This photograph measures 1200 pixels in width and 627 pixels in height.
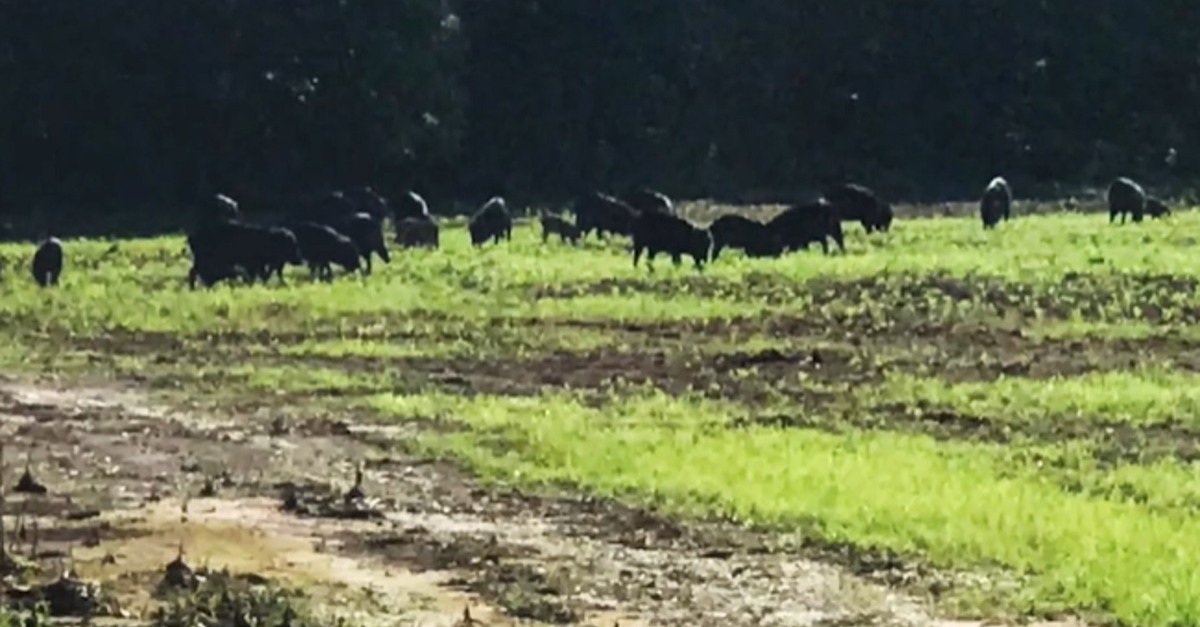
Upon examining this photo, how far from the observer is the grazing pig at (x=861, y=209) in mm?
43844

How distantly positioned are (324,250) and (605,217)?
27.8 ft

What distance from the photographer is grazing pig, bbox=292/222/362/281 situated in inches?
1394

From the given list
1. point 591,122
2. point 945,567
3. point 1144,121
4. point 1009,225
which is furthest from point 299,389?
point 1144,121

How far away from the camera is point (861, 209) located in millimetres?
44125

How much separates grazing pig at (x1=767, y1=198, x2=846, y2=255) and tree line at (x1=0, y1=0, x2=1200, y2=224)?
19.6 metres

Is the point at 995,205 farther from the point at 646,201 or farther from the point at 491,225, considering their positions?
the point at 491,225

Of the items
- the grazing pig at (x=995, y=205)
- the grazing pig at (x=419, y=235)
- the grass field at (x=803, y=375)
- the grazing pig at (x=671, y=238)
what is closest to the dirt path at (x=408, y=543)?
the grass field at (x=803, y=375)

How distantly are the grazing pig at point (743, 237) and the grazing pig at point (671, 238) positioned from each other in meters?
1.13

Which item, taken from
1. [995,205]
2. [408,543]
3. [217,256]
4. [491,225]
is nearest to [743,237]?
[217,256]

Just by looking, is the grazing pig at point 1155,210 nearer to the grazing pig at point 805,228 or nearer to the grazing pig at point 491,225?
the grazing pig at point 805,228

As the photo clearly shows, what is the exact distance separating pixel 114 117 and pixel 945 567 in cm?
4445

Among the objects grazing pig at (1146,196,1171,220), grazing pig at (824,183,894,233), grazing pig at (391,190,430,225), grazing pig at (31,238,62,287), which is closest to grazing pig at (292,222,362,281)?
grazing pig at (31,238,62,287)

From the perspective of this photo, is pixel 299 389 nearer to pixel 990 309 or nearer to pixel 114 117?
pixel 990 309

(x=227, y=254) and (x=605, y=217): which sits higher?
(x=605, y=217)
